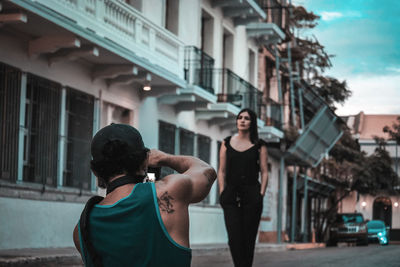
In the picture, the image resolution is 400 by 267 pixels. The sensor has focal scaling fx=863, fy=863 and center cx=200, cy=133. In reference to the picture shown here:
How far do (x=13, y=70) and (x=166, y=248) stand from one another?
11301 mm

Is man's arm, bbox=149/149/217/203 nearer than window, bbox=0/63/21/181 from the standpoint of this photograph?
Yes

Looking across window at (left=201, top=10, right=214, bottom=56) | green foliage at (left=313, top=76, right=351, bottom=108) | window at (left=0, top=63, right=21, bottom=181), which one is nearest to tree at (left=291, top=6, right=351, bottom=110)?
green foliage at (left=313, top=76, right=351, bottom=108)

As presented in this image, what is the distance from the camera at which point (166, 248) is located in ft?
10.5

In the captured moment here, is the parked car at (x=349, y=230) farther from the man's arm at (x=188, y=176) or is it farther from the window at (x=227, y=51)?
the man's arm at (x=188, y=176)

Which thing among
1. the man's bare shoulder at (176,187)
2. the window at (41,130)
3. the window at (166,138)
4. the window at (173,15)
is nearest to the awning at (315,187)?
the window at (166,138)

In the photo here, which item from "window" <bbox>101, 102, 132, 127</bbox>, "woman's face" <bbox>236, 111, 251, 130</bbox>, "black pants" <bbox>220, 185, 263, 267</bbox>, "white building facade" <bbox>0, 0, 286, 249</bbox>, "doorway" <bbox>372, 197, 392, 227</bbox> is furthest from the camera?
"doorway" <bbox>372, 197, 392, 227</bbox>

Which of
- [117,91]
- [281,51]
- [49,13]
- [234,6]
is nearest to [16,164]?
Result: [49,13]

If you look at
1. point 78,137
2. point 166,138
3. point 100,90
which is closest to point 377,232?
point 166,138

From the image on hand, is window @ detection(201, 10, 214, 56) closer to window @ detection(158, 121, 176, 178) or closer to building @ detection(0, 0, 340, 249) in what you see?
building @ detection(0, 0, 340, 249)

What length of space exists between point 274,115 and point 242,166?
21.4 metres

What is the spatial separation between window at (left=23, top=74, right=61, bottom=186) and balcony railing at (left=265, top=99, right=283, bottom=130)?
1432 cm

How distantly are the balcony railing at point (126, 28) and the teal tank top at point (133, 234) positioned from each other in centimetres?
1068

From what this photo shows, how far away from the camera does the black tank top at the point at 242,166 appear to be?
9250mm

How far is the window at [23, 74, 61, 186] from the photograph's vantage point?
14.5m
